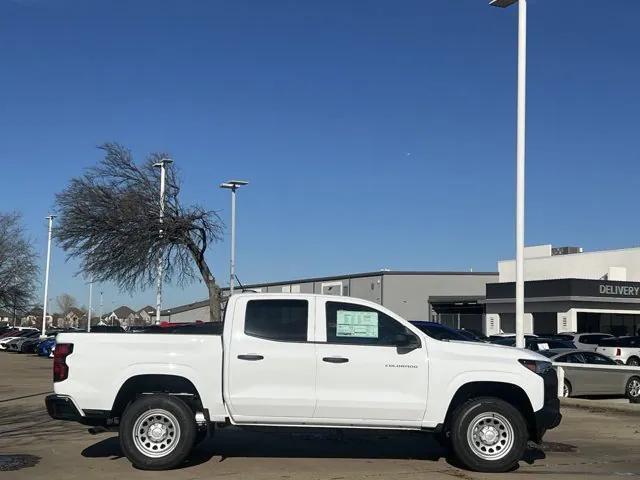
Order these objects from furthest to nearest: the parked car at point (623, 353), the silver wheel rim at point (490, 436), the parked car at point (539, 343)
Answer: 1. the parked car at point (623, 353)
2. the parked car at point (539, 343)
3. the silver wheel rim at point (490, 436)

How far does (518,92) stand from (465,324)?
4380 centimetres

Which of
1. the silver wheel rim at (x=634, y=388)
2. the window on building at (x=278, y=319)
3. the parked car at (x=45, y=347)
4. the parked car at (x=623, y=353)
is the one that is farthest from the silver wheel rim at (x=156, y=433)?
the parked car at (x=45, y=347)

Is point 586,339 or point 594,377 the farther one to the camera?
point 586,339

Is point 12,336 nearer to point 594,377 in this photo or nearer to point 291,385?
point 594,377

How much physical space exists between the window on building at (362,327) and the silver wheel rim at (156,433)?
2116 mm

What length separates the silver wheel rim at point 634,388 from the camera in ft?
64.3

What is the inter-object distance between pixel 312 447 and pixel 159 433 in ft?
8.12

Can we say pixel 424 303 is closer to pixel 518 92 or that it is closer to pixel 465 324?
pixel 465 324

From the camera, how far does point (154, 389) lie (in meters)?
8.85

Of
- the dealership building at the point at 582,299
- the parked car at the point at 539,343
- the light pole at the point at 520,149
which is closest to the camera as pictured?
Result: the light pole at the point at 520,149

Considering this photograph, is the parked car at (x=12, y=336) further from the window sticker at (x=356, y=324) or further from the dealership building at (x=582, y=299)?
the window sticker at (x=356, y=324)

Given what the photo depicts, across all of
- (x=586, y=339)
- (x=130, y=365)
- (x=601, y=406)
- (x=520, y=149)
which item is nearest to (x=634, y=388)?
(x=601, y=406)

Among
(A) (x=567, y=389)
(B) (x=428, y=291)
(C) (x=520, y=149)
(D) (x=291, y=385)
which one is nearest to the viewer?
(D) (x=291, y=385)

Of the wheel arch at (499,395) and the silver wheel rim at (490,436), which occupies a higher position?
the wheel arch at (499,395)
